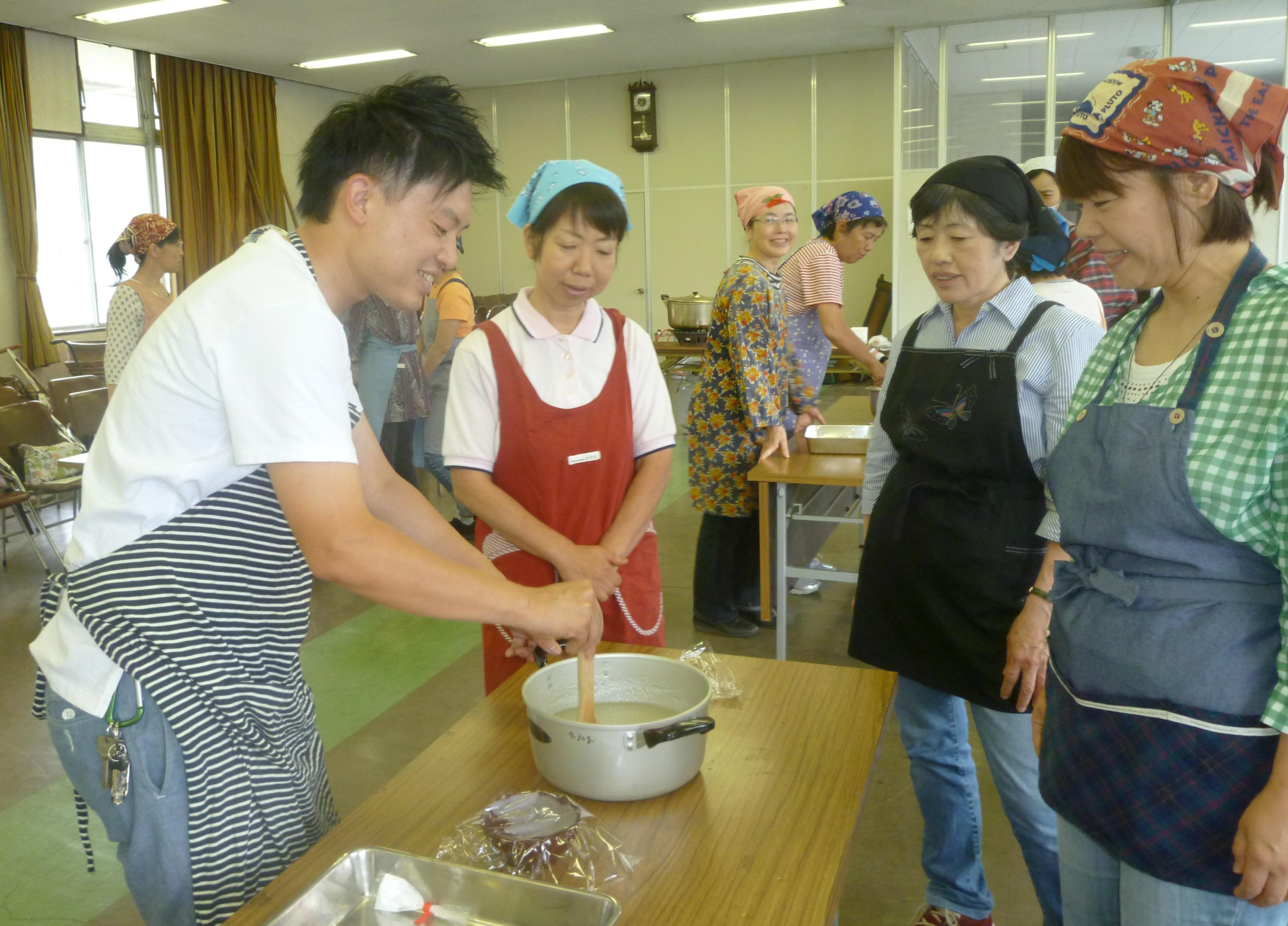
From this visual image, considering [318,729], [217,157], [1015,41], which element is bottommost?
[318,729]

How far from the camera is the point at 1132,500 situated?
1.13 metres

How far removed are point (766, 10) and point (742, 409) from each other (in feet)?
21.2

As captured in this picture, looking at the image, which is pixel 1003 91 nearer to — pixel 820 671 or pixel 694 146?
pixel 694 146

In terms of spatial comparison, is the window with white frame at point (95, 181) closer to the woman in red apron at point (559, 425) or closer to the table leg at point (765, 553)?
the table leg at point (765, 553)

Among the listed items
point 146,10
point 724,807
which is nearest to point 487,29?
point 146,10

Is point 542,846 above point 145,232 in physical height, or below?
below

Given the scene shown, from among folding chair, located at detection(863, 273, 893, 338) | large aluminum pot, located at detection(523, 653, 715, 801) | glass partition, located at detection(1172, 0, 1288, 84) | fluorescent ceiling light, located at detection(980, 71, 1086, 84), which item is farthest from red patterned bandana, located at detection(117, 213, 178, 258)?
glass partition, located at detection(1172, 0, 1288, 84)

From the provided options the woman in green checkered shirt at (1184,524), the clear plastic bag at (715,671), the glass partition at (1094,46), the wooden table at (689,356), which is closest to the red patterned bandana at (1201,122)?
the woman in green checkered shirt at (1184,524)

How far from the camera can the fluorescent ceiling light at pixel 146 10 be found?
780 centimetres

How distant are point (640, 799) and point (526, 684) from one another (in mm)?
227

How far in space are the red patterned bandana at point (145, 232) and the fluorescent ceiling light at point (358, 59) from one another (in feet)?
18.0

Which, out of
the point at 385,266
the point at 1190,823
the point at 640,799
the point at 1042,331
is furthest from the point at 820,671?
the point at 385,266

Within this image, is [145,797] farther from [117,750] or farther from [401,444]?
[401,444]

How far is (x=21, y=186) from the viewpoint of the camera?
27.2ft
